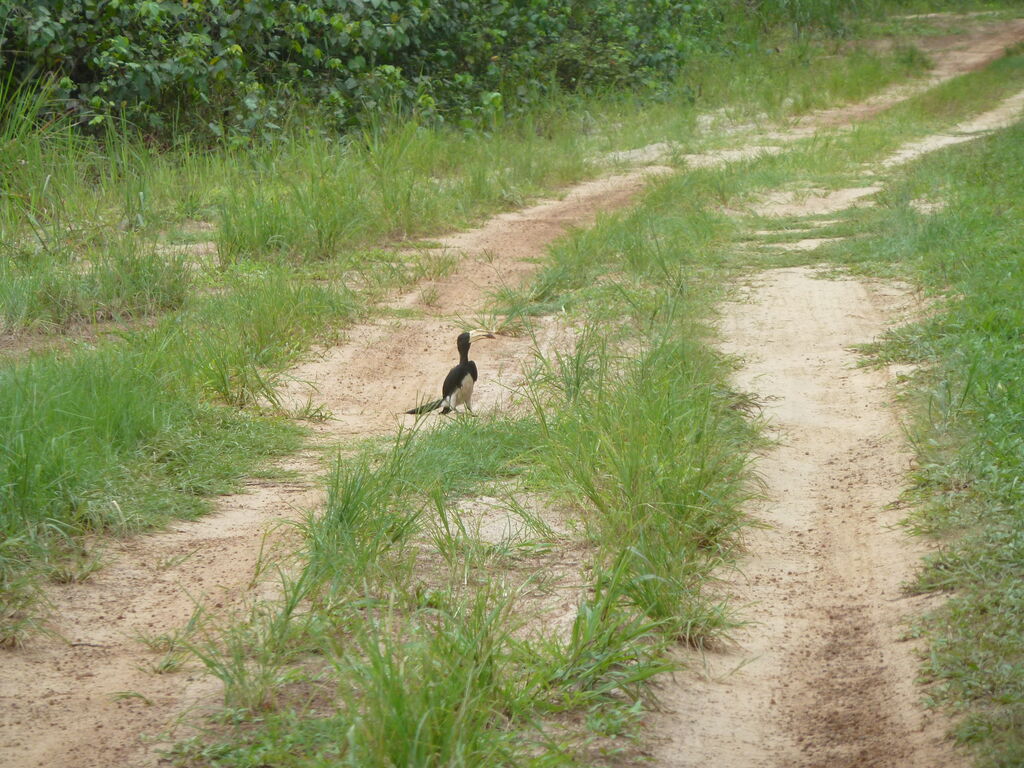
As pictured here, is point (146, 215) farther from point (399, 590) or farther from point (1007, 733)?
point (1007, 733)

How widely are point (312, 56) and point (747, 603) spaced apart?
848 cm

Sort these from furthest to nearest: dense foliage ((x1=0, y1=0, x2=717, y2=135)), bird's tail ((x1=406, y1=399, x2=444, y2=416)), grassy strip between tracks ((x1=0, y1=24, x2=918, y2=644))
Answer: dense foliage ((x1=0, y1=0, x2=717, y2=135))
bird's tail ((x1=406, y1=399, x2=444, y2=416))
grassy strip between tracks ((x1=0, y1=24, x2=918, y2=644))

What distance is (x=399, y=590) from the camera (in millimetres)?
3371

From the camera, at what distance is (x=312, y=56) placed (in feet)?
35.6

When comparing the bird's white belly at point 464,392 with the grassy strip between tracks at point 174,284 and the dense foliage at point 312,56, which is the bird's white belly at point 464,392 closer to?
the grassy strip between tracks at point 174,284

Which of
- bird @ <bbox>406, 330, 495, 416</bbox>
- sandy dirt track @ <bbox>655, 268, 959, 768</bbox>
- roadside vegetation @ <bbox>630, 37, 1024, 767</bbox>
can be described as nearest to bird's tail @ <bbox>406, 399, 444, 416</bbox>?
bird @ <bbox>406, 330, 495, 416</bbox>

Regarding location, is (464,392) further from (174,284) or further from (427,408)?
(174,284)

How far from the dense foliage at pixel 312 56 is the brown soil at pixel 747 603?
14.8 feet

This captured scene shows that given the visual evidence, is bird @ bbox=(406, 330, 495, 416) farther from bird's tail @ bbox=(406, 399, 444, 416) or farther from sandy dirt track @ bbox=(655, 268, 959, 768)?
sandy dirt track @ bbox=(655, 268, 959, 768)

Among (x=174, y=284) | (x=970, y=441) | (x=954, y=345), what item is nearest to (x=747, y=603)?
(x=970, y=441)

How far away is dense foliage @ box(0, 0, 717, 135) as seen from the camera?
9.30 m

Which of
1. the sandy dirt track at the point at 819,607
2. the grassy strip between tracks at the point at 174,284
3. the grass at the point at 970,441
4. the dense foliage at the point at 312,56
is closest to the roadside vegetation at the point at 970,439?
the grass at the point at 970,441

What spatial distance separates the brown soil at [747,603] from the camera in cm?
284

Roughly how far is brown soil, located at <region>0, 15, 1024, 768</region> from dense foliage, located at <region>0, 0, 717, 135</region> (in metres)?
4.51
